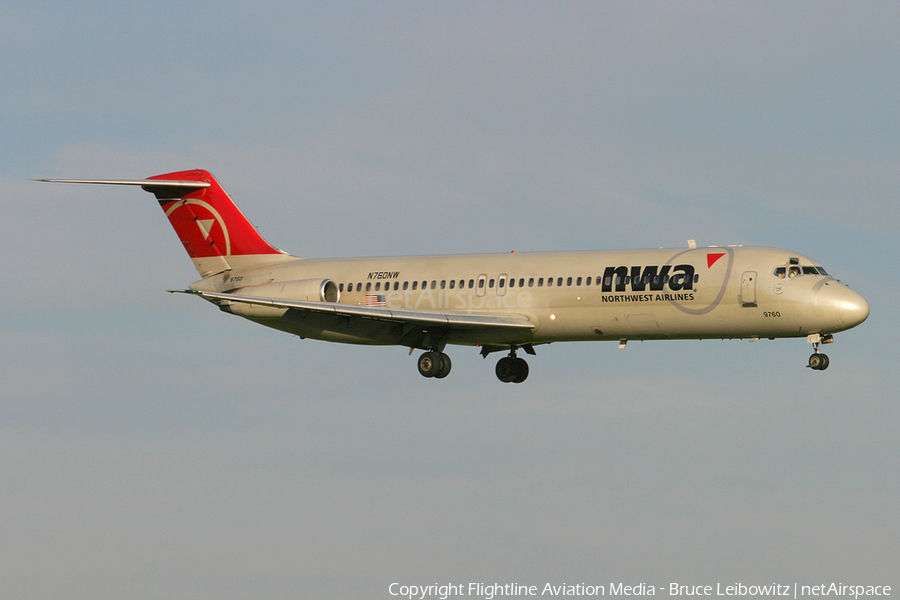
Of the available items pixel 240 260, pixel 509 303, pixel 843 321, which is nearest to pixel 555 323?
pixel 509 303

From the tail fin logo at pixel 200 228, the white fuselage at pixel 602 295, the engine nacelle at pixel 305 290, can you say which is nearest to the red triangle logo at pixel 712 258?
the white fuselage at pixel 602 295

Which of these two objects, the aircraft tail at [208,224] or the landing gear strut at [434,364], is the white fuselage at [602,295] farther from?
the aircraft tail at [208,224]

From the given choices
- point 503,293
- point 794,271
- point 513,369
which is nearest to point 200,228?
point 513,369

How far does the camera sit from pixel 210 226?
4781 cm

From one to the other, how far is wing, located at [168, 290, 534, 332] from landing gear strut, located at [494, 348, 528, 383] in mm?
4059

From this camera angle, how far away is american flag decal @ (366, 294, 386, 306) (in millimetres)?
43188

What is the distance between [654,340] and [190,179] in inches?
766

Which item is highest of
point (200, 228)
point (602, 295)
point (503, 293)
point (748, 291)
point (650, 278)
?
point (200, 228)

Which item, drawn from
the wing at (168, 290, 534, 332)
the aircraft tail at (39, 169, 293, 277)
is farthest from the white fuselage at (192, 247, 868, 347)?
the aircraft tail at (39, 169, 293, 277)

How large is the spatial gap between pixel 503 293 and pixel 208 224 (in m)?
13.3

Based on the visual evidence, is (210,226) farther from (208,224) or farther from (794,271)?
(794,271)

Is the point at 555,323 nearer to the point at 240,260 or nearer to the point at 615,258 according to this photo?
the point at 615,258

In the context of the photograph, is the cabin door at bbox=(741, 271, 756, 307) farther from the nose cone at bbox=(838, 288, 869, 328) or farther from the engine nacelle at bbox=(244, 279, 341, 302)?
the engine nacelle at bbox=(244, 279, 341, 302)

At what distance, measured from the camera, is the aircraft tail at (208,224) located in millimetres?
47531
